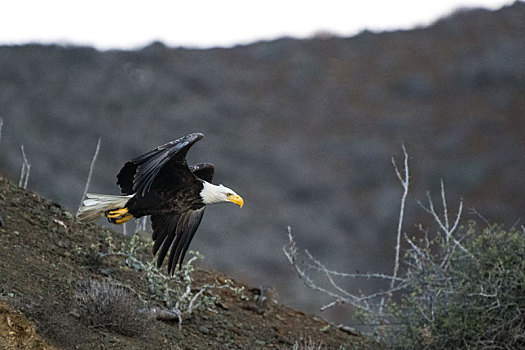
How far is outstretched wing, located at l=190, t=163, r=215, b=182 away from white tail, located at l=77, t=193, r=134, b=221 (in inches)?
37.4

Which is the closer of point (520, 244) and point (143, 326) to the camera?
point (143, 326)

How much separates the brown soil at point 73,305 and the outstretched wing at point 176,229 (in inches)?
29.4

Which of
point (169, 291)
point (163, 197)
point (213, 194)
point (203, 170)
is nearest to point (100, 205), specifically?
point (163, 197)

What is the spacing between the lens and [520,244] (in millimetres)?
8109

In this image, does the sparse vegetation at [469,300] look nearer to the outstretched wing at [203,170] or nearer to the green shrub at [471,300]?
Result: the green shrub at [471,300]

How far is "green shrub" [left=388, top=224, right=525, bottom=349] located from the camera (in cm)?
782

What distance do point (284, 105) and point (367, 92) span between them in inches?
174

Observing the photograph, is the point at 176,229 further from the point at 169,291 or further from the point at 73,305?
the point at 73,305

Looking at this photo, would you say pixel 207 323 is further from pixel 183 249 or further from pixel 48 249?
pixel 48 249

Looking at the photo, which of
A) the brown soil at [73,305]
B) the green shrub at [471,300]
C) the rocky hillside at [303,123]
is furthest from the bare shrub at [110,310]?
the rocky hillside at [303,123]

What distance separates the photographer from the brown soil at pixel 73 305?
20.7 ft

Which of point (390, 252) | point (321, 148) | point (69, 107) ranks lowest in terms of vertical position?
point (390, 252)

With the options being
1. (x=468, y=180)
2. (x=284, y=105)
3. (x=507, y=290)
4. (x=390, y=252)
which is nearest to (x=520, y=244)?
(x=507, y=290)

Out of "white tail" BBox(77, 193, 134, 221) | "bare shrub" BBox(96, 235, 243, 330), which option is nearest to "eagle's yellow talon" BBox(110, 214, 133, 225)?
"white tail" BBox(77, 193, 134, 221)
